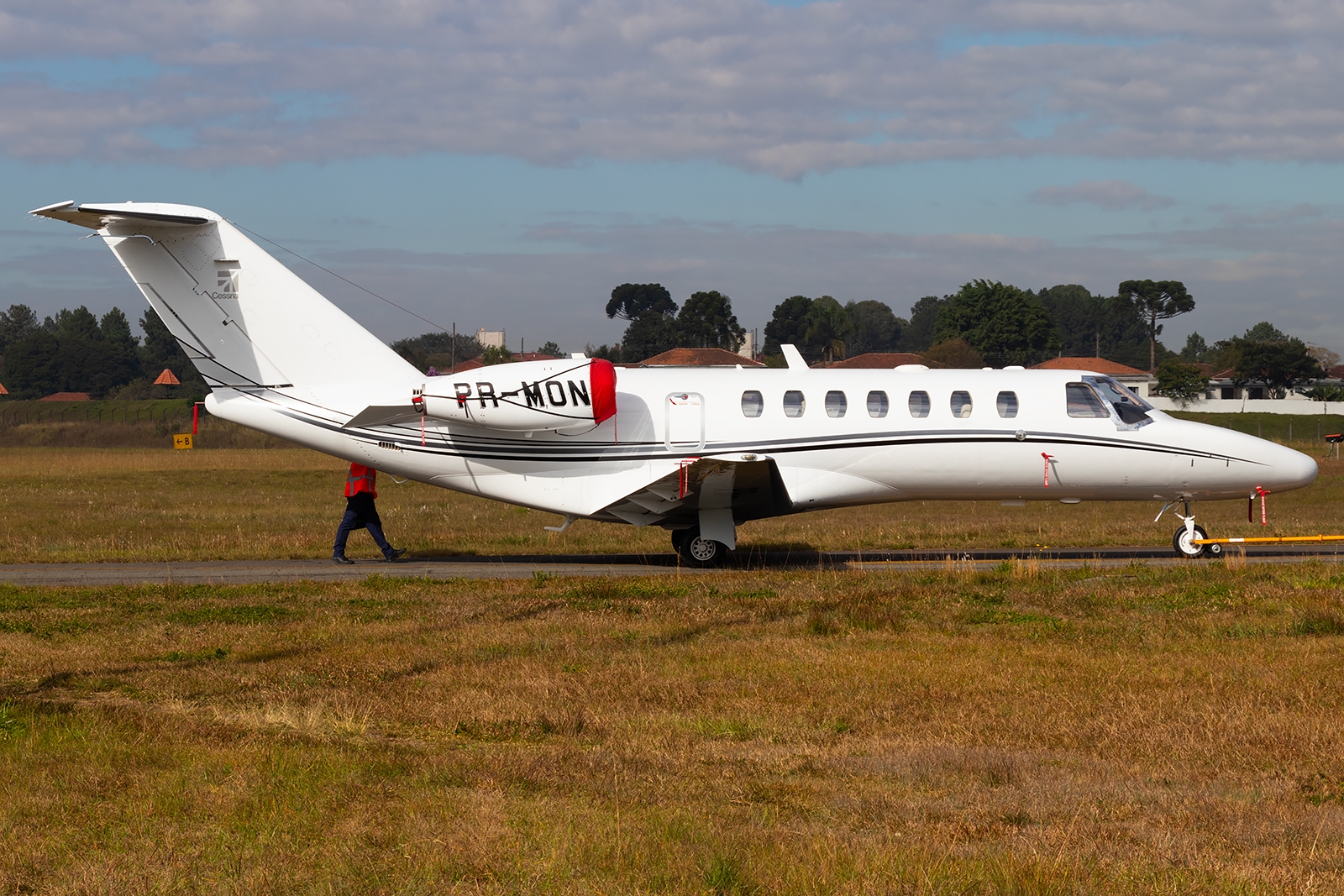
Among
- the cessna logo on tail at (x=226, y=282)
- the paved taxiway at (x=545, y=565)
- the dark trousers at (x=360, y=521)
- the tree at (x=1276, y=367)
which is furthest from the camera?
the tree at (x=1276, y=367)

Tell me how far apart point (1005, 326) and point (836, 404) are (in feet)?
311

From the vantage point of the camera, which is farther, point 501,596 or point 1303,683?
point 501,596

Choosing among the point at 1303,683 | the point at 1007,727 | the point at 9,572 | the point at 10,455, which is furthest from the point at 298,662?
the point at 10,455

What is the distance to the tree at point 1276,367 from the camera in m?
92.4

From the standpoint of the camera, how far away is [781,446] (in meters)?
17.9

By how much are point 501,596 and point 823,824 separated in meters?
8.97

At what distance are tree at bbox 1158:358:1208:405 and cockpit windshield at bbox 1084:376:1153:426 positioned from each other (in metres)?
70.3

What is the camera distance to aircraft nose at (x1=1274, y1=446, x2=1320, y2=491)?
18.7 metres

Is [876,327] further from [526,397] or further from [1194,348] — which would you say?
[526,397]

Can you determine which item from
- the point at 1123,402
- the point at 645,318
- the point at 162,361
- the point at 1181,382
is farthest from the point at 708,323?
the point at 1123,402

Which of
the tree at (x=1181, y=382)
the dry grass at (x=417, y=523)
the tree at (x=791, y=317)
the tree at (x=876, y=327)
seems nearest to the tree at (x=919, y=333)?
the tree at (x=876, y=327)

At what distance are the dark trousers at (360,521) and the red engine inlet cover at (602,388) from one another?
3.88m

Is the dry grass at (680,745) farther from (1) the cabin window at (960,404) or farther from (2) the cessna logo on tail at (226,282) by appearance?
(2) the cessna logo on tail at (226,282)

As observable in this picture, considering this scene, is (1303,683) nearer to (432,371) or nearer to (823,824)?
(823,824)
